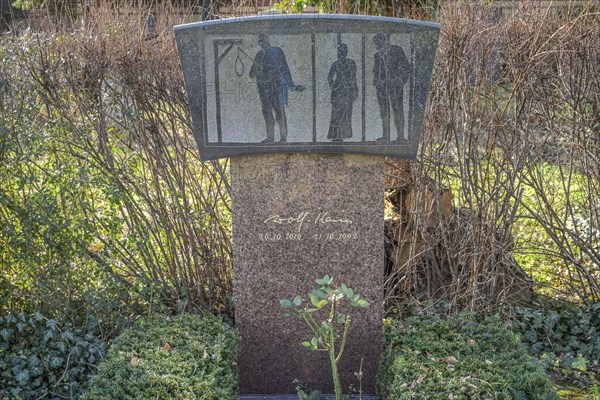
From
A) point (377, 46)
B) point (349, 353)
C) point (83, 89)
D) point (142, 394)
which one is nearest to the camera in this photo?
point (142, 394)

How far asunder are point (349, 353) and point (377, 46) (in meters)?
1.88

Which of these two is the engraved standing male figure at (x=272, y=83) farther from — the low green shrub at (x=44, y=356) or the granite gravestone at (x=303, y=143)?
the low green shrub at (x=44, y=356)

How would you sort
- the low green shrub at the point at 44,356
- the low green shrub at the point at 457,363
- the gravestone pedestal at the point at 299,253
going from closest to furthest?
the low green shrub at the point at 457,363 < the gravestone pedestal at the point at 299,253 < the low green shrub at the point at 44,356

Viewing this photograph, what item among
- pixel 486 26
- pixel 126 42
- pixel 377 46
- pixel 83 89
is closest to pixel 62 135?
pixel 83 89

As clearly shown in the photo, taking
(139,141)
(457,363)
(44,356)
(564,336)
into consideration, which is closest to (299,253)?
(457,363)

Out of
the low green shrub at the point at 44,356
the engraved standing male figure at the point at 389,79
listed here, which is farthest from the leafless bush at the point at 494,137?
the low green shrub at the point at 44,356

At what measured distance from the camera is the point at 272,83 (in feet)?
15.5

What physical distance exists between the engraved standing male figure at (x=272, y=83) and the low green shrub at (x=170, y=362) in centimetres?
118

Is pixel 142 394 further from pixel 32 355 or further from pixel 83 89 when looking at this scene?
pixel 83 89

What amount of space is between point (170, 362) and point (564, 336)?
124 inches

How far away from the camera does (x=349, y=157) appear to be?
4859 mm

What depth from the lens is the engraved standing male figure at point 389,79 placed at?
467 cm

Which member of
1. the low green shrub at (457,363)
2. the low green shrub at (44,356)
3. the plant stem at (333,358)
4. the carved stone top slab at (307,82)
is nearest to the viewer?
the low green shrub at (457,363)

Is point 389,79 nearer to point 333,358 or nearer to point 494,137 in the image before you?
point 494,137
